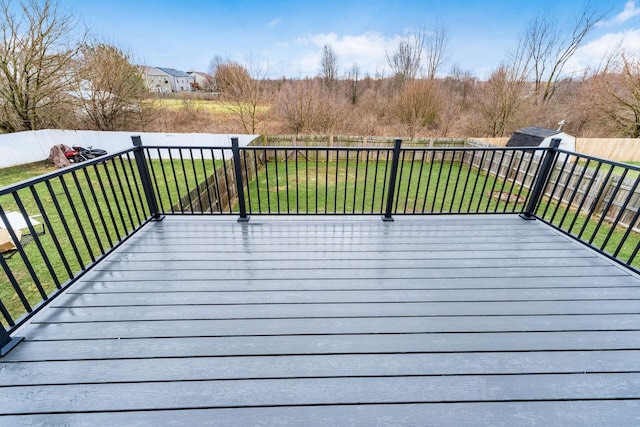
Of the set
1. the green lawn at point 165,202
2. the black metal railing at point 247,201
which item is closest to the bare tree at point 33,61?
the green lawn at point 165,202

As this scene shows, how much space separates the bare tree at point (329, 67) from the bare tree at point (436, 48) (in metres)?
5.26

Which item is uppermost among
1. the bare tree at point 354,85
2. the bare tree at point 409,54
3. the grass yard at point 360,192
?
the bare tree at point 409,54

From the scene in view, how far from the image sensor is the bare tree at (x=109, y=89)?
34.0 ft

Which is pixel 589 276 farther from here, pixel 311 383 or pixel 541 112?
pixel 541 112

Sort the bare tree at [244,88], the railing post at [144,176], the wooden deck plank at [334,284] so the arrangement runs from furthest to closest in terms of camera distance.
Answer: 1. the bare tree at [244,88]
2. the railing post at [144,176]
3. the wooden deck plank at [334,284]

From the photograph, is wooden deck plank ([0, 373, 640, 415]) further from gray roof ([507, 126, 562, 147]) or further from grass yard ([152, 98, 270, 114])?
grass yard ([152, 98, 270, 114])

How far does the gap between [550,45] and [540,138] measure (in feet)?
30.7

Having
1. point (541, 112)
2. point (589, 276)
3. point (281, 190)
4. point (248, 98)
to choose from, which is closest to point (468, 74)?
point (541, 112)

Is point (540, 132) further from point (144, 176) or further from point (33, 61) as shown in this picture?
point (33, 61)

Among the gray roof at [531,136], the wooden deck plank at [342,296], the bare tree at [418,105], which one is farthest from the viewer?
the bare tree at [418,105]

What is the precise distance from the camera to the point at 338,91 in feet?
54.3

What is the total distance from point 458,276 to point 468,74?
19042 mm

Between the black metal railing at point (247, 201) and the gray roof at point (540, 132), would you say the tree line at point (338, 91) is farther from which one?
the black metal railing at point (247, 201)

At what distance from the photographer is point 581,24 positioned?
14.0m
